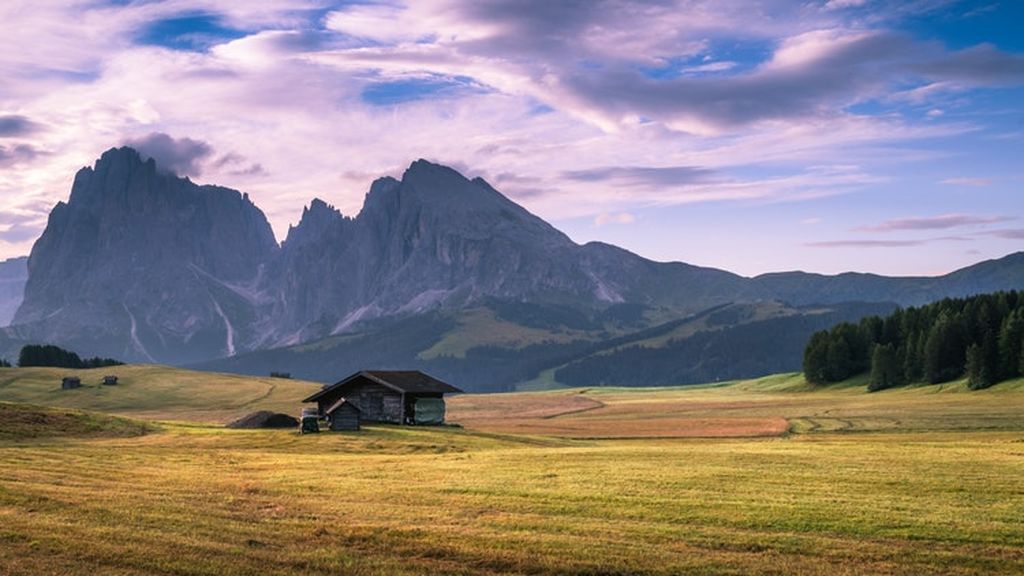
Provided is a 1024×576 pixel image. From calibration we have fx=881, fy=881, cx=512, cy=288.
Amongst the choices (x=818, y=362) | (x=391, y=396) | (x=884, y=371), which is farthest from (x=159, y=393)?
(x=884, y=371)

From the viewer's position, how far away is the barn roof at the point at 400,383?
87.4m

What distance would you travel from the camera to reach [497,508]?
30453 millimetres

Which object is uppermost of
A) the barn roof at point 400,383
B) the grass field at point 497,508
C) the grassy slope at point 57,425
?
the barn roof at point 400,383

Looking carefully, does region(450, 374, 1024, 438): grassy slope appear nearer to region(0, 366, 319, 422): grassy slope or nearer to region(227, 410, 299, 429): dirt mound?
region(227, 410, 299, 429): dirt mound

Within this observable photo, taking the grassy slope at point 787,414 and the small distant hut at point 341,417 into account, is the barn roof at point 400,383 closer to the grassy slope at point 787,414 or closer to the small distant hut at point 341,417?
the grassy slope at point 787,414

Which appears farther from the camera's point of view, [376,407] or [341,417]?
[376,407]

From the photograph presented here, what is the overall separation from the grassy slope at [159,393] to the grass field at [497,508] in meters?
70.4

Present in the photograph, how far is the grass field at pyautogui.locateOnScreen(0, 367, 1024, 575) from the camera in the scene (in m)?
22.5

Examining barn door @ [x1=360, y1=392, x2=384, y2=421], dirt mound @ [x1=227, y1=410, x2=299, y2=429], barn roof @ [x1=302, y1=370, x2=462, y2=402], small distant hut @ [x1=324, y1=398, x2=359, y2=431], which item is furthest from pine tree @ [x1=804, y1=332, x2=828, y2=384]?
small distant hut @ [x1=324, y1=398, x2=359, y2=431]

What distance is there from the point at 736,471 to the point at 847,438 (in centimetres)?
3552

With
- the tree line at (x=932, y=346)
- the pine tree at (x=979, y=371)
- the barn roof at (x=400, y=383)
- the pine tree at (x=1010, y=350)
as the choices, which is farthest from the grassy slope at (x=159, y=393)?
the pine tree at (x=1010, y=350)

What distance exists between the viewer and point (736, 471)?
4003 centimetres

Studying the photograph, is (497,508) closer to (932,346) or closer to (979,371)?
(979,371)

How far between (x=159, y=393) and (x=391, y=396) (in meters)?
73.8
